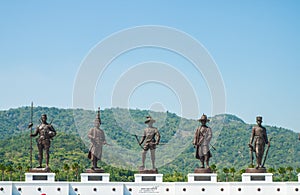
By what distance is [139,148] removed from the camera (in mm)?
57906

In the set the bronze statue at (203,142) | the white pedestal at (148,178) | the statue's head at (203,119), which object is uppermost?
the statue's head at (203,119)

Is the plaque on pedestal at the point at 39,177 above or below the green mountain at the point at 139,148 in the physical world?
below

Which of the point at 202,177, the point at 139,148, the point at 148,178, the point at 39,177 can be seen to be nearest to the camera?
the point at 39,177

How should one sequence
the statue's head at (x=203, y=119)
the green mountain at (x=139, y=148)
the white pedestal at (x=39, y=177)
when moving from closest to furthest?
1. the white pedestal at (x=39, y=177)
2. the statue's head at (x=203, y=119)
3. the green mountain at (x=139, y=148)

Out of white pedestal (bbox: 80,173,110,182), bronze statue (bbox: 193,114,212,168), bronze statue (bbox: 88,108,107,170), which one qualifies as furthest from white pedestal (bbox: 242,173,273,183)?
bronze statue (bbox: 88,108,107,170)

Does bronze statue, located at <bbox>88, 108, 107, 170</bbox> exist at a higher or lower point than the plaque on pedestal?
higher

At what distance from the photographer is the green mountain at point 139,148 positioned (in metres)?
48.5

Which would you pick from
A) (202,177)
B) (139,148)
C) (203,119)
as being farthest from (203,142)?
(139,148)

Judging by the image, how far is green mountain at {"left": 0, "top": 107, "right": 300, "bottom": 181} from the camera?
48.5m

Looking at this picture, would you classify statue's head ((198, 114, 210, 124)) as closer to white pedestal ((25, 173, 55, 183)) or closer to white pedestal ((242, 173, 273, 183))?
white pedestal ((242, 173, 273, 183))

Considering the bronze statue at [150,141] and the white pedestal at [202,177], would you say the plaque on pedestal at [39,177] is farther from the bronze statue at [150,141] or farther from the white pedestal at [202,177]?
the white pedestal at [202,177]

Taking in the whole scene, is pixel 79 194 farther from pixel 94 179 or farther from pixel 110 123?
pixel 110 123

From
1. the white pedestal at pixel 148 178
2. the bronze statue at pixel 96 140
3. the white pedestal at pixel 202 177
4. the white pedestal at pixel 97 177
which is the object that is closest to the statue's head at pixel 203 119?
the white pedestal at pixel 202 177

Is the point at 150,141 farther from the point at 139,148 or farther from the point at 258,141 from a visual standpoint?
the point at 139,148
